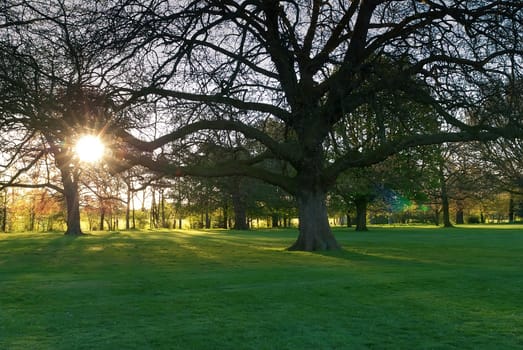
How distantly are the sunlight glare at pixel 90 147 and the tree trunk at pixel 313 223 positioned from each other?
7245mm

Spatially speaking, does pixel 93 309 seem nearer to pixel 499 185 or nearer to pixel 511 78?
pixel 511 78

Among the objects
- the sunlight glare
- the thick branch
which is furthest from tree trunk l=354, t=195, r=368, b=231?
the sunlight glare

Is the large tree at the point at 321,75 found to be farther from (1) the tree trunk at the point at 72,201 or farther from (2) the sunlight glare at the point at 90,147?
(1) the tree trunk at the point at 72,201

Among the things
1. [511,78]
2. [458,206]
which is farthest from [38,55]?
[458,206]

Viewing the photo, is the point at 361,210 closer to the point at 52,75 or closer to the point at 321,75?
the point at 321,75

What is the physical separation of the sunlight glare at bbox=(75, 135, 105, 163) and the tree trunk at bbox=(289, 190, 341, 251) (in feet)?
23.8

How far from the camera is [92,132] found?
1652 cm

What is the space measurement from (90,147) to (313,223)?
325 inches

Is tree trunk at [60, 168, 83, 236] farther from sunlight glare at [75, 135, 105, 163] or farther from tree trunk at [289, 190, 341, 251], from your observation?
tree trunk at [289, 190, 341, 251]

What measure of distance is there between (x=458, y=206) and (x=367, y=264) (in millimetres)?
63248

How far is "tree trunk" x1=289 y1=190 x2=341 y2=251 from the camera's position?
20375 millimetres

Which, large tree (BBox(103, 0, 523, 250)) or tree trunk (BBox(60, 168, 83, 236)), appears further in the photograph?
tree trunk (BBox(60, 168, 83, 236))

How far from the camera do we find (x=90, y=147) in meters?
17.6

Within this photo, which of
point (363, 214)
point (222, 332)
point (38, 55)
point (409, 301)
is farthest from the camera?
point (363, 214)
